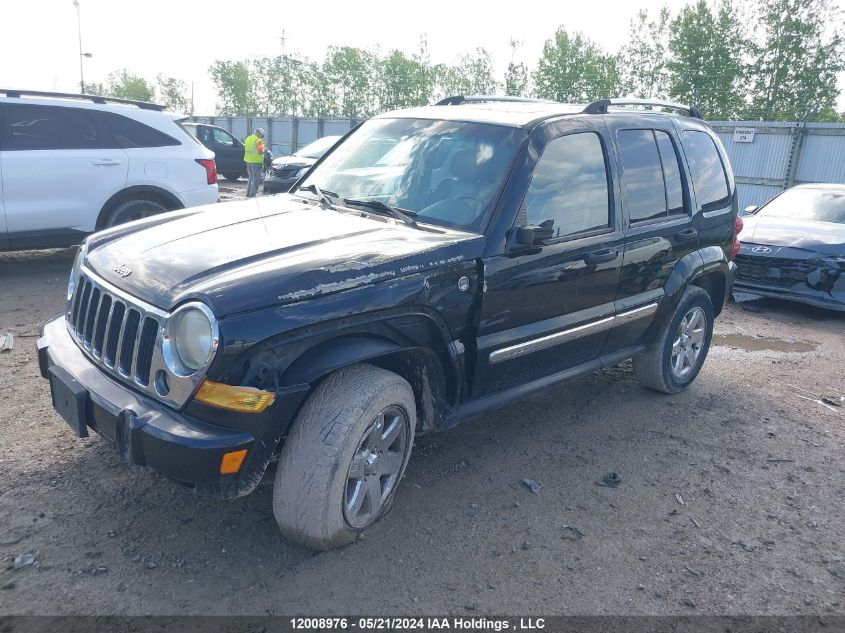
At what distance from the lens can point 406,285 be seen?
9.55 ft

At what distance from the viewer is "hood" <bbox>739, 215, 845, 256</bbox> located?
24.9ft

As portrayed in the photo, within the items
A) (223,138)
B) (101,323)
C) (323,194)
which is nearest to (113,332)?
(101,323)

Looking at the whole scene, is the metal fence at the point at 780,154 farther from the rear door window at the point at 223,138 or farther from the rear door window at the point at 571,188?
the rear door window at the point at 223,138

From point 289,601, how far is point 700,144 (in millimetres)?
4250

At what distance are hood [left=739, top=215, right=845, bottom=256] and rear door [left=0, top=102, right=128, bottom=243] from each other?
24.7ft

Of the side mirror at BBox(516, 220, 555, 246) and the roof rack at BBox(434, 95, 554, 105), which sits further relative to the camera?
→ the roof rack at BBox(434, 95, 554, 105)

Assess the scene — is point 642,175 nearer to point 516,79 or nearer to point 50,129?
point 50,129

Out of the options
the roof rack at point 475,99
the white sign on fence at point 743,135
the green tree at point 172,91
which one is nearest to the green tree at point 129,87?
the green tree at point 172,91

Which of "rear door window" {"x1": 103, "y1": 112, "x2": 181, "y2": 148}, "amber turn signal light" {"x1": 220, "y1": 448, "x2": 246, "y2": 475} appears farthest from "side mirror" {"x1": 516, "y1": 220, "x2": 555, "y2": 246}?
"rear door window" {"x1": 103, "y1": 112, "x2": 181, "y2": 148}

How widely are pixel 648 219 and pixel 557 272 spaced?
3.46 ft

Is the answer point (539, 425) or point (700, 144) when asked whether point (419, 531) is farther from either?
point (700, 144)

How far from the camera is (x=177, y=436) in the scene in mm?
2426

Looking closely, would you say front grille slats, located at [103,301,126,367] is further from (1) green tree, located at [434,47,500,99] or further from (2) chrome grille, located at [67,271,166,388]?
(1) green tree, located at [434,47,500,99]

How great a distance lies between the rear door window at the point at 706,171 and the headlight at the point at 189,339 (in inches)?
145
